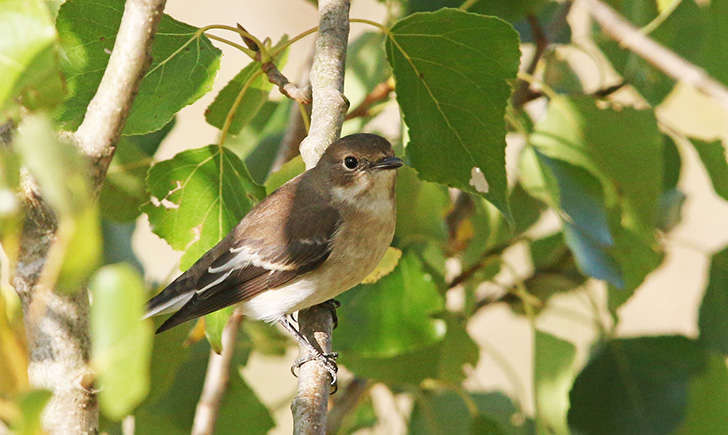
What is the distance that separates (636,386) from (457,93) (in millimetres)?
1417

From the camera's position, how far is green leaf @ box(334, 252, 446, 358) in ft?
8.54

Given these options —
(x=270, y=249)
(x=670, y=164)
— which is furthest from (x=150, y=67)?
(x=670, y=164)

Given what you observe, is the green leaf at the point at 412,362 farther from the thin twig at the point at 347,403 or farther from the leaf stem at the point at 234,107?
the leaf stem at the point at 234,107

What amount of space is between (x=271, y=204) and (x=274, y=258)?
0.20m

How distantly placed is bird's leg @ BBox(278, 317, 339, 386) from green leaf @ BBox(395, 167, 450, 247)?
1.58 ft

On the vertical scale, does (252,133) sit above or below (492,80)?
below

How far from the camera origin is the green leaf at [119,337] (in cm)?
66

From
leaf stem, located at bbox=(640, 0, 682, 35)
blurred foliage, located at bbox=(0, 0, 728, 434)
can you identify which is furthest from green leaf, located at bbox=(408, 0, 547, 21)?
leaf stem, located at bbox=(640, 0, 682, 35)

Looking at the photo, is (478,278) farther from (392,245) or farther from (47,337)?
(47,337)

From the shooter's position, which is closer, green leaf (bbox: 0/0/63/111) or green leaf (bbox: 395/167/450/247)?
green leaf (bbox: 0/0/63/111)

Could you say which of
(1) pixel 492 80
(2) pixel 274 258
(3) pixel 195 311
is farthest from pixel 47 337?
(2) pixel 274 258

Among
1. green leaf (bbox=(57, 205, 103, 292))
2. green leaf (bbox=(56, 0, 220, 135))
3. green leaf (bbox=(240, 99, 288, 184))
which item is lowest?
green leaf (bbox=(240, 99, 288, 184))

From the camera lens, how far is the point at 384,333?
103 inches

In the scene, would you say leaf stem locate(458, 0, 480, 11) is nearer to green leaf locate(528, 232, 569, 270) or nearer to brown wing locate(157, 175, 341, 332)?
brown wing locate(157, 175, 341, 332)
